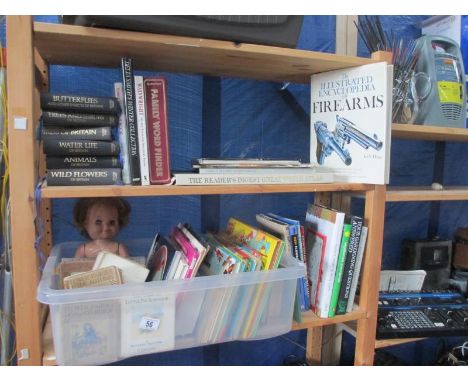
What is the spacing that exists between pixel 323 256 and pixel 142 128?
57 centimetres

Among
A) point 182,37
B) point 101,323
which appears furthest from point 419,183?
point 101,323

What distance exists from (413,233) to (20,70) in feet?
4.77

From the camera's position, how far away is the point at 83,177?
27.5 inches

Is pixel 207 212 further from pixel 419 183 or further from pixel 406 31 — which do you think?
pixel 406 31

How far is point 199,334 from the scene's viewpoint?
2.52ft

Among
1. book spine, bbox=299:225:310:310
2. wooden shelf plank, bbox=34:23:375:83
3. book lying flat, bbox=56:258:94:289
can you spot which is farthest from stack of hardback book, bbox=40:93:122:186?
book spine, bbox=299:225:310:310

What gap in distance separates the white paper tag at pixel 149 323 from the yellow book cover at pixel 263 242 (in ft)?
0.90

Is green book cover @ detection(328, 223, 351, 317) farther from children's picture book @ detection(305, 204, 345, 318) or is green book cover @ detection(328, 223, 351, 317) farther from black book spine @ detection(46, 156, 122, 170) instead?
black book spine @ detection(46, 156, 122, 170)

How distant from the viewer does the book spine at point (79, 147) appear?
2.25ft

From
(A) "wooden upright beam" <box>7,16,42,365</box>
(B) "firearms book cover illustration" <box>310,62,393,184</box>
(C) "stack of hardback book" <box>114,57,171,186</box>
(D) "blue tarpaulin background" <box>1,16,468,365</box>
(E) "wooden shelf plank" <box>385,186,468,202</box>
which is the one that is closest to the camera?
(A) "wooden upright beam" <box>7,16,42,365</box>

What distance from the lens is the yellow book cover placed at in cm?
81

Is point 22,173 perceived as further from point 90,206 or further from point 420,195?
point 420,195

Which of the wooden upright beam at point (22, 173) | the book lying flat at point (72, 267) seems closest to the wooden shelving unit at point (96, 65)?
the wooden upright beam at point (22, 173)

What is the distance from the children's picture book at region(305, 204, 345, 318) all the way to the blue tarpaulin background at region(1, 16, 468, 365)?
11.5 inches
